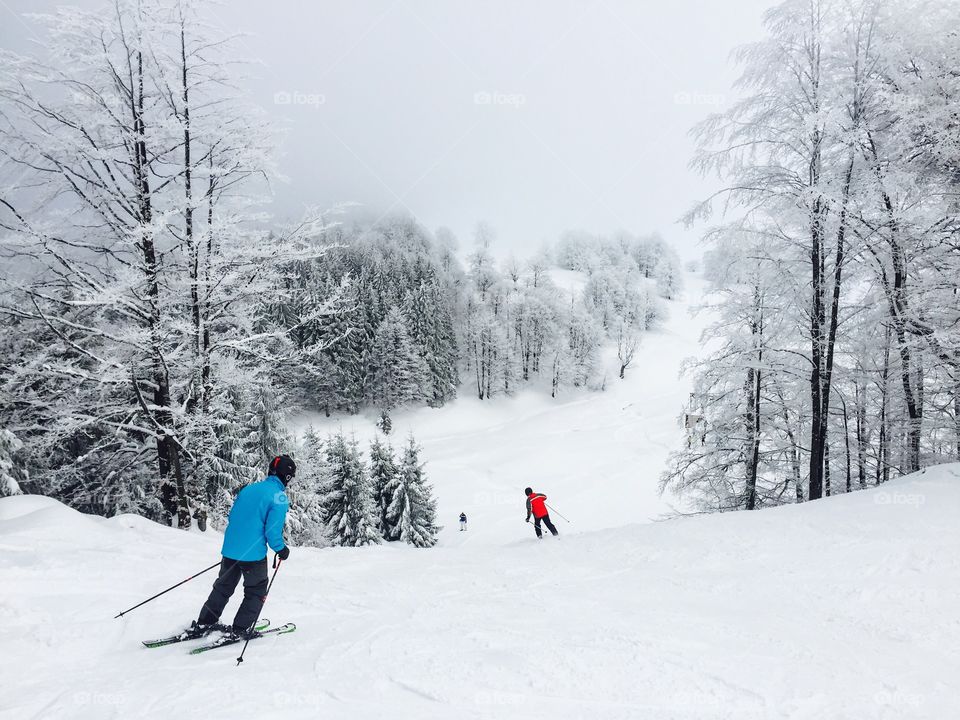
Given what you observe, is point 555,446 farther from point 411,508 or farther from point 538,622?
point 538,622

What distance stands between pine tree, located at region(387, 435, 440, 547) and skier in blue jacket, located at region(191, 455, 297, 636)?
939 inches

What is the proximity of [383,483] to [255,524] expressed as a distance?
2637 centimetres

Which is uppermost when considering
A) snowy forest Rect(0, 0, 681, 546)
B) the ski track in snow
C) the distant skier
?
snowy forest Rect(0, 0, 681, 546)

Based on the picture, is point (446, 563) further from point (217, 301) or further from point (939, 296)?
point (939, 296)

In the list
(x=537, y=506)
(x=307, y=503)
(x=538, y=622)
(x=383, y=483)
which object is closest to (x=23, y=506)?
(x=538, y=622)

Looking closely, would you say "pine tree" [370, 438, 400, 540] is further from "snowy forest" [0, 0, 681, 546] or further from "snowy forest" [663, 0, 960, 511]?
"snowy forest" [663, 0, 960, 511]

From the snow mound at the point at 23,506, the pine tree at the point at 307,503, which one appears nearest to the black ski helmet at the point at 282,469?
the snow mound at the point at 23,506

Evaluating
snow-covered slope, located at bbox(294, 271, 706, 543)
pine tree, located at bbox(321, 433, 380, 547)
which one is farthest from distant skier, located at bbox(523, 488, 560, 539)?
pine tree, located at bbox(321, 433, 380, 547)

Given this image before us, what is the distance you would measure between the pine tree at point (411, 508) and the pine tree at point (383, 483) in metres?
0.23

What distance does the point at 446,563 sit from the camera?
29.6 ft

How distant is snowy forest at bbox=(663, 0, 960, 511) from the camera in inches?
384

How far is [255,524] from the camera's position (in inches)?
198

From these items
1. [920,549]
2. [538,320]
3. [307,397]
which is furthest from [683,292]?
[920,549]

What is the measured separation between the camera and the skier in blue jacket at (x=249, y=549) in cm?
498
